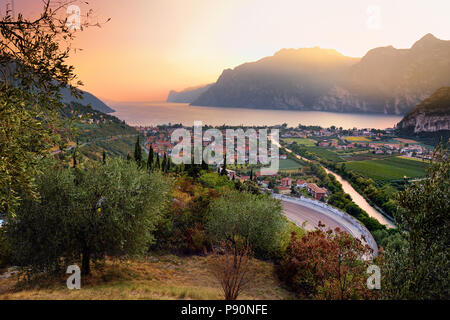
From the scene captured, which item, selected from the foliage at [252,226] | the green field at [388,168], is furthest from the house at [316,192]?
the foliage at [252,226]

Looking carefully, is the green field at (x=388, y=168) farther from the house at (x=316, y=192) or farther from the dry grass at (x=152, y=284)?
the dry grass at (x=152, y=284)

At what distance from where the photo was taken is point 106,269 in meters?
9.78

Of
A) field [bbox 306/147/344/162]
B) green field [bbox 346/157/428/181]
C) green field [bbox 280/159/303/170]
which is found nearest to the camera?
green field [bbox 346/157/428/181]

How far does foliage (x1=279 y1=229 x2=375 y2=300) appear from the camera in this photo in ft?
26.5

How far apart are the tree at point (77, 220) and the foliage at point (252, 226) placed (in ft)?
16.2

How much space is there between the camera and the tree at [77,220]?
7.89 metres

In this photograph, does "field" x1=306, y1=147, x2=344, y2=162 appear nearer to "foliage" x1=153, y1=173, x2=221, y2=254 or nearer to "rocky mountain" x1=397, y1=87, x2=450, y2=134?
"rocky mountain" x1=397, y1=87, x2=450, y2=134

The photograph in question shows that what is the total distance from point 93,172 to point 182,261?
638 cm

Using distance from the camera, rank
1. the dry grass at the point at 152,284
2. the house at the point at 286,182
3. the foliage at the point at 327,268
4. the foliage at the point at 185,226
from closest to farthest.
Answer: the dry grass at the point at 152,284, the foliage at the point at 327,268, the foliage at the point at 185,226, the house at the point at 286,182

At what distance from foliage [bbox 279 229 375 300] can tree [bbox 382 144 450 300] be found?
1.63 meters

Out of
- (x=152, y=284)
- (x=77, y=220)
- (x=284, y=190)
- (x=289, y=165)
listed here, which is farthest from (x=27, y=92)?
(x=289, y=165)

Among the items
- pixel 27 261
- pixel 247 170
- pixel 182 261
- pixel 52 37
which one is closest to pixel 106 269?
pixel 27 261

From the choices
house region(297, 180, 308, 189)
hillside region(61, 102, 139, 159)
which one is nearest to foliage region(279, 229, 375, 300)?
house region(297, 180, 308, 189)
